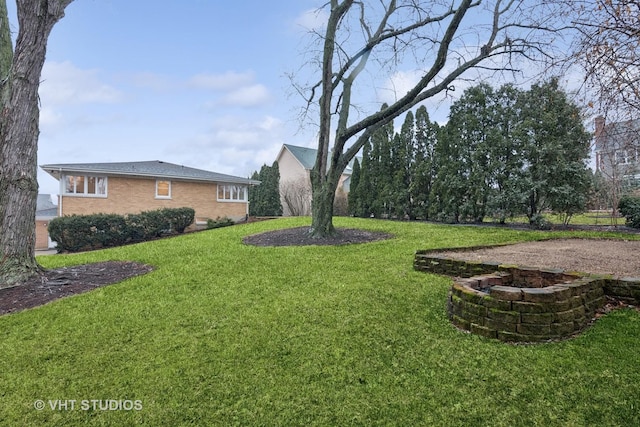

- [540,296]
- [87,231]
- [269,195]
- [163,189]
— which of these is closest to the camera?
[540,296]

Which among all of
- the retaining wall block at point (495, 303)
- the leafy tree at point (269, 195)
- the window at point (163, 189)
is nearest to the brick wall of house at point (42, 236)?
the window at point (163, 189)

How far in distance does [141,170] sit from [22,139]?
11243 millimetres

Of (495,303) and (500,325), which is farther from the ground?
(495,303)

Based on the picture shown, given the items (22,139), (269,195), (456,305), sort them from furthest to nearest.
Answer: (269,195) < (22,139) < (456,305)

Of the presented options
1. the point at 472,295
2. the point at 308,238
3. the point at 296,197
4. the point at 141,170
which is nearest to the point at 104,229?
the point at 141,170

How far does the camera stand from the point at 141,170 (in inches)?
661

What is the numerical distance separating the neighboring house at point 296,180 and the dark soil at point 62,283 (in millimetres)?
15262

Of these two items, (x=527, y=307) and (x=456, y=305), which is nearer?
(x=527, y=307)

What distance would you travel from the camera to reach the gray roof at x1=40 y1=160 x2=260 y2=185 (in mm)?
14980

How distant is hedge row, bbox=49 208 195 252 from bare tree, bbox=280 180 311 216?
1064 centimetres

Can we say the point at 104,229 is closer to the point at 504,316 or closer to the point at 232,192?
the point at 232,192

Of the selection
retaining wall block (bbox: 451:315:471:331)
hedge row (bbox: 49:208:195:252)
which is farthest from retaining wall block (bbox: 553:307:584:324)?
hedge row (bbox: 49:208:195:252)

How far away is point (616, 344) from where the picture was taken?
2887mm

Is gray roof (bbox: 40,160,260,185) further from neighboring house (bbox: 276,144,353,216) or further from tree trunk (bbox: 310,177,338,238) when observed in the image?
tree trunk (bbox: 310,177,338,238)
